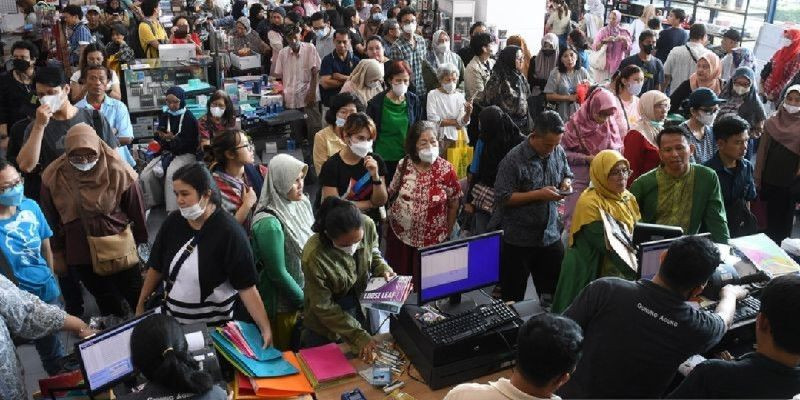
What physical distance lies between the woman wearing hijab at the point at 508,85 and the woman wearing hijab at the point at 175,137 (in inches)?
98.2

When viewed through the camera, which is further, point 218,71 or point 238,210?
point 218,71

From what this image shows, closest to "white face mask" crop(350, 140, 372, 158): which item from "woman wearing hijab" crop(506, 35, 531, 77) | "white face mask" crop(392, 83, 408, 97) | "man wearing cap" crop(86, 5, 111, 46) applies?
"white face mask" crop(392, 83, 408, 97)

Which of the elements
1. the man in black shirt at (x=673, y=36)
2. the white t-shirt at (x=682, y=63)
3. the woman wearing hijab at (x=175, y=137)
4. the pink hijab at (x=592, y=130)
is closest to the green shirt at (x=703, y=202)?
→ the pink hijab at (x=592, y=130)

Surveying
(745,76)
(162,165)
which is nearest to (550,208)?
(745,76)

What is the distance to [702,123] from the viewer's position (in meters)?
4.73

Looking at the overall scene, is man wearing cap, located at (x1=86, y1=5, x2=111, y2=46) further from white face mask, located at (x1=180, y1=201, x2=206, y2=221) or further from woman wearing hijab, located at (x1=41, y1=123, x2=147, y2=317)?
white face mask, located at (x1=180, y1=201, x2=206, y2=221)

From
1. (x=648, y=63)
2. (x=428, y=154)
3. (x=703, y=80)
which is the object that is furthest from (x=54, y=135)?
(x=648, y=63)

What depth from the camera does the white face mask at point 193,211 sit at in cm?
301

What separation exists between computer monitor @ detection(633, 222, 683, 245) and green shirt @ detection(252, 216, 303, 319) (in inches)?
66.8

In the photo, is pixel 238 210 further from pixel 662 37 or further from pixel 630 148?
pixel 662 37

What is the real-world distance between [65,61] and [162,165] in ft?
13.8

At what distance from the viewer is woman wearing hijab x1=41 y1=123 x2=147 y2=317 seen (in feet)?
12.4

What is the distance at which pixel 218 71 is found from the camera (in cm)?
684

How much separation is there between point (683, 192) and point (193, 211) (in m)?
2.56
